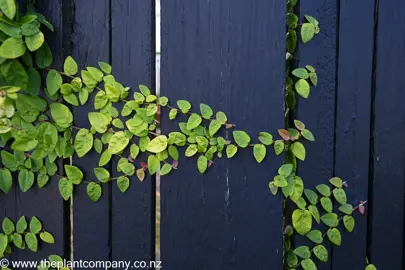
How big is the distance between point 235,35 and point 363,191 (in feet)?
2.11

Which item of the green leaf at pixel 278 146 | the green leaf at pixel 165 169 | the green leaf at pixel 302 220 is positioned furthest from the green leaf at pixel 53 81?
the green leaf at pixel 302 220

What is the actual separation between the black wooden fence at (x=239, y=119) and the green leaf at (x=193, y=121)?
0.06m

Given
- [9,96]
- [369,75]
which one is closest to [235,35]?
[369,75]

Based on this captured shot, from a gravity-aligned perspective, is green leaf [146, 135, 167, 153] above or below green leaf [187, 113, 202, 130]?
below

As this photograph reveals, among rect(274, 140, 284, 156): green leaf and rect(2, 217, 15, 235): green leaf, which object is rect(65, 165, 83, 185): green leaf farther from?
rect(274, 140, 284, 156): green leaf

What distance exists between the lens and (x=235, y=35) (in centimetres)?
123

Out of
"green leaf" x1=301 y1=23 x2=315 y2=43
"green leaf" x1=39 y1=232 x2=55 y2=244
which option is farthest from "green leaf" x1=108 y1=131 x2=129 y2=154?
"green leaf" x1=301 y1=23 x2=315 y2=43

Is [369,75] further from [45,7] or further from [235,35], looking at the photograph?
[45,7]

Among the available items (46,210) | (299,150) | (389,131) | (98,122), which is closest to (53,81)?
(98,122)

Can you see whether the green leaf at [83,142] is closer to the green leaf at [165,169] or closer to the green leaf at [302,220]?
the green leaf at [165,169]

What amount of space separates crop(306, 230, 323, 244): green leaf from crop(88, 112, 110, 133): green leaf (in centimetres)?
72

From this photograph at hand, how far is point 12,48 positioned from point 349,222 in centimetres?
112

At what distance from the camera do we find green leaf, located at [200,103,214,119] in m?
1.23

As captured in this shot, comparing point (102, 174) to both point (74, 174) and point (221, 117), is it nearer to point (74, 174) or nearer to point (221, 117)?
point (74, 174)
